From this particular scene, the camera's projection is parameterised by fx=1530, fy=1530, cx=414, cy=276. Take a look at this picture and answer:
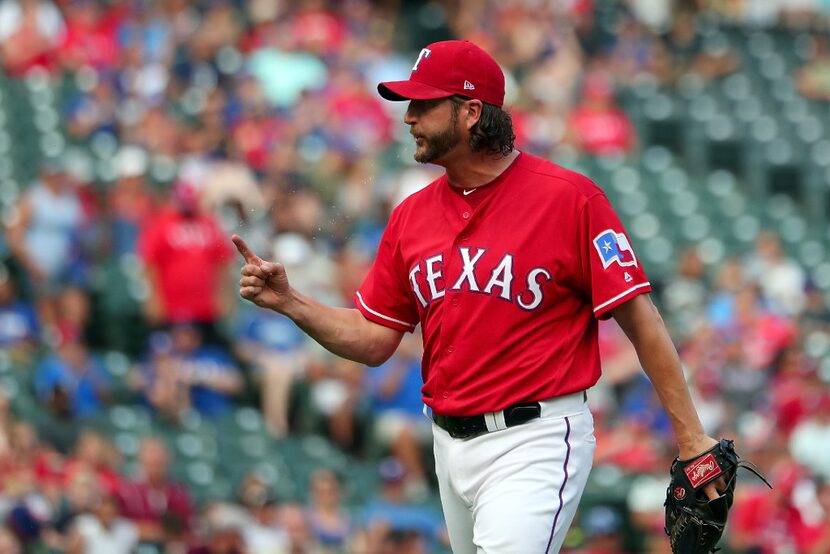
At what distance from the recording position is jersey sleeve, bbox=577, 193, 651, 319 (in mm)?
→ 4180

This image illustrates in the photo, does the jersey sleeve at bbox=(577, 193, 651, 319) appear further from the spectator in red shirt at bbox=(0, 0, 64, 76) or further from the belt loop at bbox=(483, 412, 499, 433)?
the spectator in red shirt at bbox=(0, 0, 64, 76)

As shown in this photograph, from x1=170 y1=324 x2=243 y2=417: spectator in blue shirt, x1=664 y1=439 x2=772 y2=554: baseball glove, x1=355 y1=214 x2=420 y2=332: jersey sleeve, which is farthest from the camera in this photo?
x1=170 y1=324 x2=243 y2=417: spectator in blue shirt

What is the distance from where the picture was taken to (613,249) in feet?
13.8

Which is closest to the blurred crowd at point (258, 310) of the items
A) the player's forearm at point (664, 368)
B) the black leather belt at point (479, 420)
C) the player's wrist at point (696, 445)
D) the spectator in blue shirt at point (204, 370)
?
the spectator in blue shirt at point (204, 370)

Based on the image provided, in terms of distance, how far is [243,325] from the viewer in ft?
32.9

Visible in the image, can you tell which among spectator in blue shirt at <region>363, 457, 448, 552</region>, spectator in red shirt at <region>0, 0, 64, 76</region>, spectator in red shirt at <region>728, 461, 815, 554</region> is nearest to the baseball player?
spectator in blue shirt at <region>363, 457, 448, 552</region>

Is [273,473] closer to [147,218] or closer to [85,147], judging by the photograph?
[147,218]

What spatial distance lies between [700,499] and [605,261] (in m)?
0.70

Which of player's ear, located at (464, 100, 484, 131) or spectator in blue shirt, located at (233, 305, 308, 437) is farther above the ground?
player's ear, located at (464, 100, 484, 131)

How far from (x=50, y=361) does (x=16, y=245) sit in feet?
3.25

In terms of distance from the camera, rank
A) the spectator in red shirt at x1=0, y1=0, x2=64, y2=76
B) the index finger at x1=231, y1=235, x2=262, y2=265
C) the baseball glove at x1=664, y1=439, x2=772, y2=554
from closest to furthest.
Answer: the baseball glove at x1=664, y1=439, x2=772, y2=554 < the index finger at x1=231, y1=235, x2=262, y2=265 < the spectator in red shirt at x1=0, y1=0, x2=64, y2=76

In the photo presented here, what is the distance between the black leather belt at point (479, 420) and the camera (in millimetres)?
4281

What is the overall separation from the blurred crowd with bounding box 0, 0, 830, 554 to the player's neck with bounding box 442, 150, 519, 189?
0.59m

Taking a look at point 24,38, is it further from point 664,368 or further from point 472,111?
point 664,368
